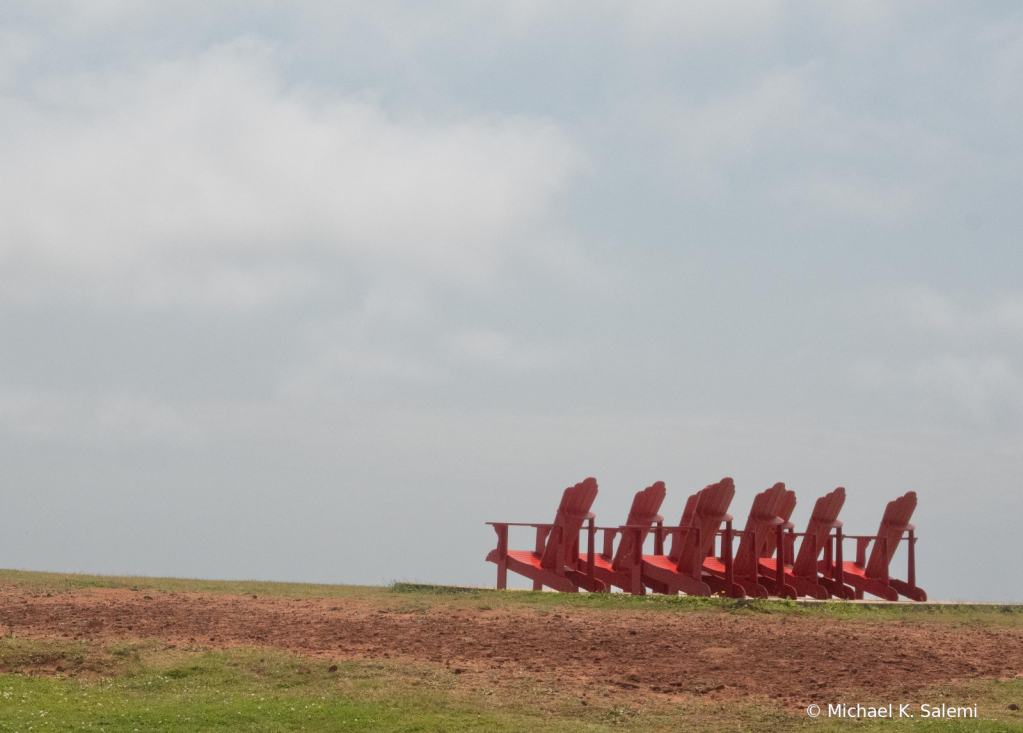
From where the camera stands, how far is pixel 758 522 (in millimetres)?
17281

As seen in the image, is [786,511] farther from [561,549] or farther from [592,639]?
[592,639]

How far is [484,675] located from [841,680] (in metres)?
3.32

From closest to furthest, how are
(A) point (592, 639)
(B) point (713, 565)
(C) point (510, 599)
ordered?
1. (A) point (592, 639)
2. (C) point (510, 599)
3. (B) point (713, 565)

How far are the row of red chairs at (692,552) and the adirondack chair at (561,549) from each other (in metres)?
0.02

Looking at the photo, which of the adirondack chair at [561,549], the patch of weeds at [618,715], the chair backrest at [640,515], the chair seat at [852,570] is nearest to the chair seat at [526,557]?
the adirondack chair at [561,549]

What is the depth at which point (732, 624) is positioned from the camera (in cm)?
1302

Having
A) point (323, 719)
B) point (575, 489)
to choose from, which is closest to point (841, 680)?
point (323, 719)

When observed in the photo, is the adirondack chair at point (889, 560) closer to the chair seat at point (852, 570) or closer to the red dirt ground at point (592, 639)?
the chair seat at point (852, 570)

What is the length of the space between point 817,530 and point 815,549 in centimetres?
36

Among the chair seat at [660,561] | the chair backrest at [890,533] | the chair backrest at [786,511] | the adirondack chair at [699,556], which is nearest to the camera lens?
Answer: the adirondack chair at [699,556]

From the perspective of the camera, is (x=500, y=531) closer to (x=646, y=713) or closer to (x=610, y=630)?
(x=610, y=630)

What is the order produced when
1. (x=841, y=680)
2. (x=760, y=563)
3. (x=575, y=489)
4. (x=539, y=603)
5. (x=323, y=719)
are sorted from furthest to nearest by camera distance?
(x=760, y=563) < (x=575, y=489) < (x=539, y=603) < (x=841, y=680) < (x=323, y=719)

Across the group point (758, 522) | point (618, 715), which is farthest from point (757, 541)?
point (618, 715)

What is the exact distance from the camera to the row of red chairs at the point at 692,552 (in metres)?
16.7
